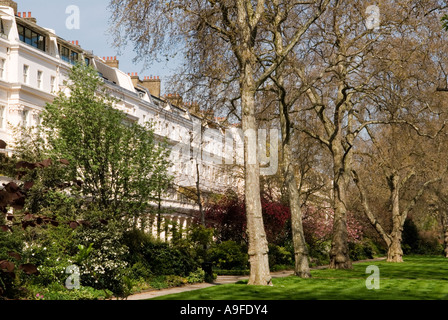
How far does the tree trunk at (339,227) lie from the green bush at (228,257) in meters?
5.34

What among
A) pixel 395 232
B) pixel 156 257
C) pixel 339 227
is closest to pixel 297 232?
pixel 156 257

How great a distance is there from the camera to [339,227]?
3488cm

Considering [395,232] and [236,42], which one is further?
[395,232]

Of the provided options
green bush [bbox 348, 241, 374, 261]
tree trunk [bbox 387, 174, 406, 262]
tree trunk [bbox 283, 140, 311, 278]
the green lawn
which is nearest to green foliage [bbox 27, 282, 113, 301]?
the green lawn

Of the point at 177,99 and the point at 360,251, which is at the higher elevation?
the point at 177,99

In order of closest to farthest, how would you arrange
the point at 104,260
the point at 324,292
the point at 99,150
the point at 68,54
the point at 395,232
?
the point at 324,292 < the point at 104,260 < the point at 99,150 < the point at 395,232 < the point at 68,54

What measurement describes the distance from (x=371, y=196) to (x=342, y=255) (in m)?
35.5

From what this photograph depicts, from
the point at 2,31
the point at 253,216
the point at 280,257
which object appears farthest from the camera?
the point at 2,31

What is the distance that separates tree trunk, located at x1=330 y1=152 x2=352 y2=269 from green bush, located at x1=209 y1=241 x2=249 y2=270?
5336 mm

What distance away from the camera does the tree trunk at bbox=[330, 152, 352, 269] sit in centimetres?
3484

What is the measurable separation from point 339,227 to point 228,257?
671 cm

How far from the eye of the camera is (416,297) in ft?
62.5

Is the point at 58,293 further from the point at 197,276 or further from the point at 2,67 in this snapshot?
the point at 2,67

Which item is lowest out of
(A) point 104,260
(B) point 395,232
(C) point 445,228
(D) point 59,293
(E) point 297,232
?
(D) point 59,293
